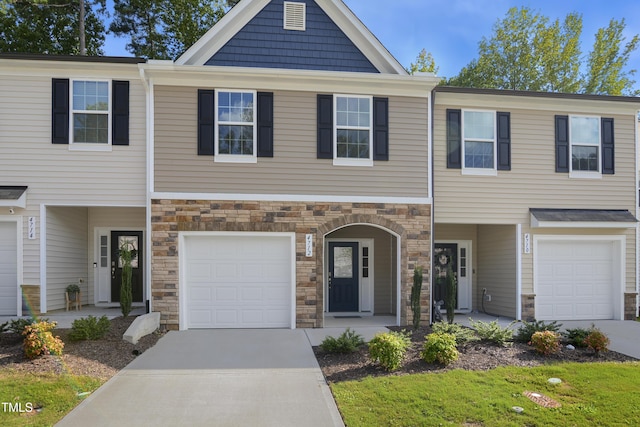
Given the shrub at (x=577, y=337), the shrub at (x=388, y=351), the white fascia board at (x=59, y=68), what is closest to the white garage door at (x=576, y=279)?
the shrub at (x=577, y=337)

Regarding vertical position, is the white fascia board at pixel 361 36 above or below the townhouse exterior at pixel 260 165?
above

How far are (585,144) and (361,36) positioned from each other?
696 centimetres

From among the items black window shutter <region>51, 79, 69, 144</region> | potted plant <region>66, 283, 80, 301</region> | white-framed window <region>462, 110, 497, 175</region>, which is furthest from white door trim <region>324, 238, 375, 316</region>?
black window shutter <region>51, 79, 69, 144</region>

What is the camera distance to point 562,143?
13.2 metres

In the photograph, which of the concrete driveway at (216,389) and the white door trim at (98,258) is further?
the white door trim at (98,258)

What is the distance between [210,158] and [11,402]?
6461 mm

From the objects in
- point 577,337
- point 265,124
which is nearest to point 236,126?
point 265,124

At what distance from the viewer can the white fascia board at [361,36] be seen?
12.2 metres

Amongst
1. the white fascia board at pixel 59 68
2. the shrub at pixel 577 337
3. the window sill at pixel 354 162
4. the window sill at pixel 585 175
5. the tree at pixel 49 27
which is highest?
the tree at pixel 49 27

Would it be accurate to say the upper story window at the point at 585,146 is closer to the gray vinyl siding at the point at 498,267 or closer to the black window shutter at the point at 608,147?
the black window shutter at the point at 608,147

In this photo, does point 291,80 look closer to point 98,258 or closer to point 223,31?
point 223,31

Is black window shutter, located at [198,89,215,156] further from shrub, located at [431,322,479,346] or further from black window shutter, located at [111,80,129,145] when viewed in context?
shrub, located at [431,322,479,346]

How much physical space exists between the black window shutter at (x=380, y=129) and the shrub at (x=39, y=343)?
779cm

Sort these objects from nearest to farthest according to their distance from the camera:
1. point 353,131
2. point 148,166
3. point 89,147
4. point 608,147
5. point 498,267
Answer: point 148,166, point 89,147, point 353,131, point 608,147, point 498,267
